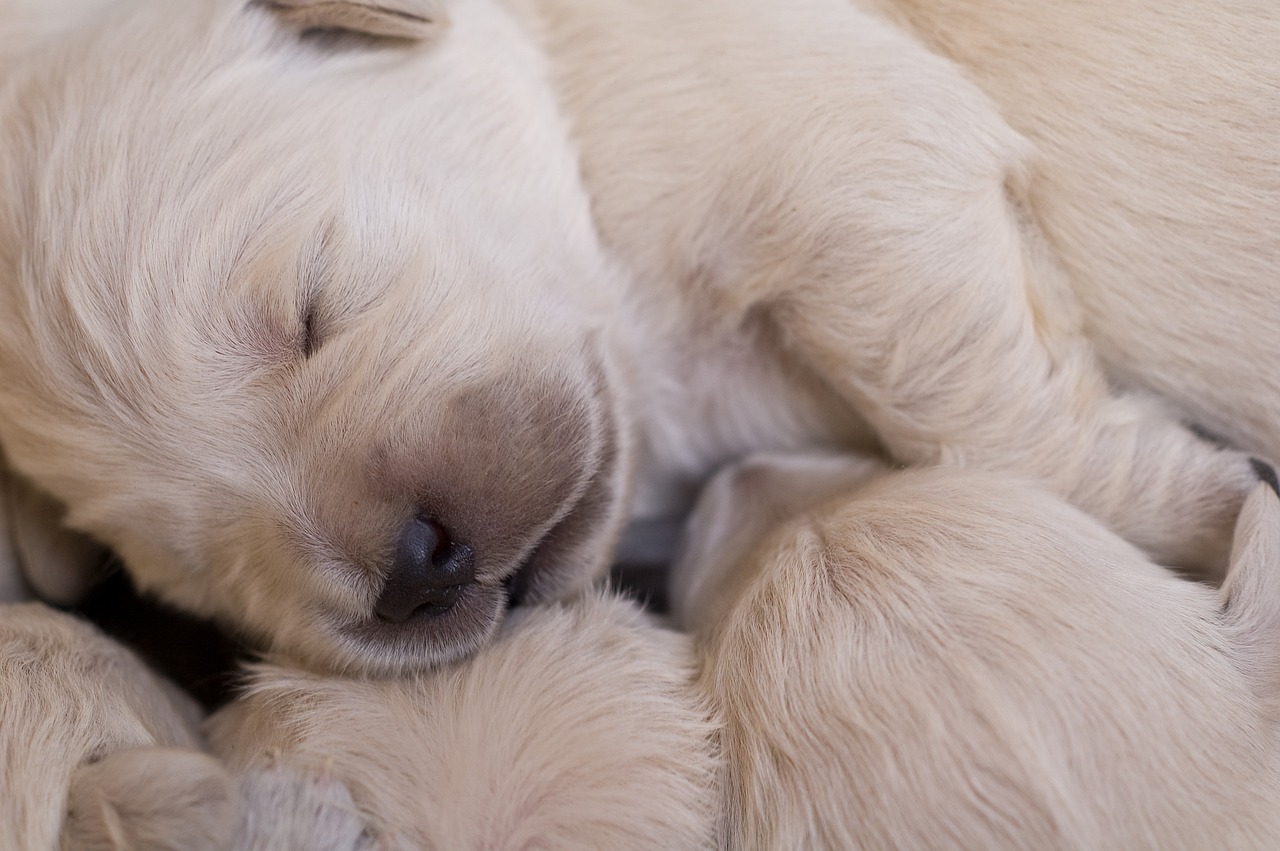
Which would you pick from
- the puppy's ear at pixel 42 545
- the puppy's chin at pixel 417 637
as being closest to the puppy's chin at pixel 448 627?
the puppy's chin at pixel 417 637

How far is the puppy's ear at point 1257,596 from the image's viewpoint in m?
1.30

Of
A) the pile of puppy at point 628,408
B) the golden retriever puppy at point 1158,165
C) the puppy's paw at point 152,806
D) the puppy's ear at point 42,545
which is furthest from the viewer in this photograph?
the puppy's ear at point 42,545

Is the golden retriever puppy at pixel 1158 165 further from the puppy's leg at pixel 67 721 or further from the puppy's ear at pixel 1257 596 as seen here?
the puppy's leg at pixel 67 721

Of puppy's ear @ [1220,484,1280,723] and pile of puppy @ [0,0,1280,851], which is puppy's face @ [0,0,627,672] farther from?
puppy's ear @ [1220,484,1280,723]

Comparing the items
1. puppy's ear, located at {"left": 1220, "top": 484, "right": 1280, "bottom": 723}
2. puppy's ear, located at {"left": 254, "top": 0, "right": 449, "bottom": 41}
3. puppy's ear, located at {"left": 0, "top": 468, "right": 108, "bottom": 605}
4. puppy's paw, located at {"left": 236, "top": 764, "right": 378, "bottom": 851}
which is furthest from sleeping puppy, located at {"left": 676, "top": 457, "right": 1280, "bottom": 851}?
puppy's ear, located at {"left": 0, "top": 468, "right": 108, "bottom": 605}

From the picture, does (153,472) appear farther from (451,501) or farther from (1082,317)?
(1082,317)

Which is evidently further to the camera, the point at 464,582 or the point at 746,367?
the point at 746,367

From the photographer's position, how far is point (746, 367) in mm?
1681

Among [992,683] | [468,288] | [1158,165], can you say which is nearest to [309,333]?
[468,288]

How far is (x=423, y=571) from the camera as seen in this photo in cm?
123

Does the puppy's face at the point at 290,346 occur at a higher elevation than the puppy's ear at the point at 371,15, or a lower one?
lower

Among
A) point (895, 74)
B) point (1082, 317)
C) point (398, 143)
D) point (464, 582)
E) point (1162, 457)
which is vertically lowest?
point (464, 582)

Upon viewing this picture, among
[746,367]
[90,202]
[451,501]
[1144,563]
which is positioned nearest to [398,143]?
[90,202]

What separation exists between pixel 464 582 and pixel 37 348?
0.59 meters
